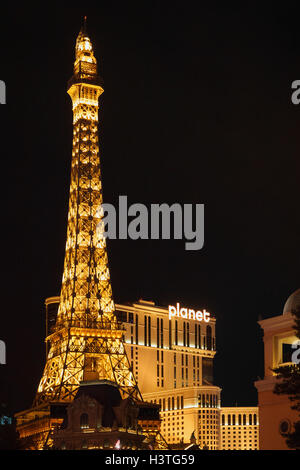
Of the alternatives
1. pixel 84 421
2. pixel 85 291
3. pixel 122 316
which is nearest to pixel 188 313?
pixel 122 316

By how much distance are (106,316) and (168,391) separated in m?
55.7

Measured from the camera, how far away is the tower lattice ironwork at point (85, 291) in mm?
110250

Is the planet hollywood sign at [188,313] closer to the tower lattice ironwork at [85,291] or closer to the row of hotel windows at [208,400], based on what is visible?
the row of hotel windows at [208,400]

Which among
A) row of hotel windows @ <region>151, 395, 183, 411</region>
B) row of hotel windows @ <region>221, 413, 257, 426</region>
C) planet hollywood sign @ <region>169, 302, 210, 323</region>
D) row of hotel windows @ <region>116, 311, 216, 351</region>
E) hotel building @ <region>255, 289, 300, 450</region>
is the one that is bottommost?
hotel building @ <region>255, 289, 300, 450</region>

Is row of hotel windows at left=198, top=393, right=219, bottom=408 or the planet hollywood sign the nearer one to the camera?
row of hotel windows at left=198, top=393, right=219, bottom=408

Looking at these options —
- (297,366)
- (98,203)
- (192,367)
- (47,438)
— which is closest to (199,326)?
(192,367)

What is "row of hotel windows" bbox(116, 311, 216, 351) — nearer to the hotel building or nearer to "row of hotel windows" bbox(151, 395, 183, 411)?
"row of hotel windows" bbox(151, 395, 183, 411)

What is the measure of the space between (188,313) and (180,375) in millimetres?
12985

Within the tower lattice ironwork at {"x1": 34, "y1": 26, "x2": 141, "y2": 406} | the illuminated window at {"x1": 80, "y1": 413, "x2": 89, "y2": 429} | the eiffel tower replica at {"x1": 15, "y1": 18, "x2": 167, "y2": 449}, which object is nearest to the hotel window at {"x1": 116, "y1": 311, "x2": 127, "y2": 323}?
the eiffel tower replica at {"x1": 15, "y1": 18, "x2": 167, "y2": 449}

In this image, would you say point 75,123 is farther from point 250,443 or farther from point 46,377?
point 250,443

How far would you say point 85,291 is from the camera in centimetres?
11644

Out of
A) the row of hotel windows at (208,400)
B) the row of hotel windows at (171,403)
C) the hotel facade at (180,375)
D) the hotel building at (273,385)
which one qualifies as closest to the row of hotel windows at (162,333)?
the hotel facade at (180,375)

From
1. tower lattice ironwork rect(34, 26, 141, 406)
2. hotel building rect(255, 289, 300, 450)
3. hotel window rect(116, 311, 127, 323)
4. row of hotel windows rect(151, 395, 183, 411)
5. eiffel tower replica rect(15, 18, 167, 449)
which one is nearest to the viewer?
hotel building rect(255, 289, 300, 450)

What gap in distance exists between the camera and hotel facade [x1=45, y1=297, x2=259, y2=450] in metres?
162
